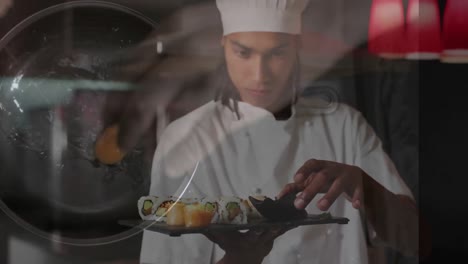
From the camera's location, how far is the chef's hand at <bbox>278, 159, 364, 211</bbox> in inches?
51.6

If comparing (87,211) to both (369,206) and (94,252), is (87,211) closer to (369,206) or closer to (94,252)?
(94,252)

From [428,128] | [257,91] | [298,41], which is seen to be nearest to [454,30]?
[428,128]

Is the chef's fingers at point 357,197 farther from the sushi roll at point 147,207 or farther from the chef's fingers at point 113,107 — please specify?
the chef's fingers at point 113,107

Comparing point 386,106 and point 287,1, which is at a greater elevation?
point 287,1

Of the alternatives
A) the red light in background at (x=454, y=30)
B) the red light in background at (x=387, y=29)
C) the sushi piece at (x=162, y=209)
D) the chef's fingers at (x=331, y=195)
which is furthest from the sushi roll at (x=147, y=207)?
the red light in background at (x=454, y=30)

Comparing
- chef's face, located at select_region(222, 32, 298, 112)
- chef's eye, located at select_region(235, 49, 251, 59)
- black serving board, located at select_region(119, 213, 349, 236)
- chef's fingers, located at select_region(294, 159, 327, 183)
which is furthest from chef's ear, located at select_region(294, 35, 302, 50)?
black serving board, located at select_region(119, 213, 349, 236)

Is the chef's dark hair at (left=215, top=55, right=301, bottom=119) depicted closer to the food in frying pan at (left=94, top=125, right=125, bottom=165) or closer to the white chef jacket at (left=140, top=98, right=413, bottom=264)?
the white chef jacket at (left=140, top=98, right=413, bottom=264)

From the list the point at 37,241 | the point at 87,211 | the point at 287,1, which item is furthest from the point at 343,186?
the point at 37,241

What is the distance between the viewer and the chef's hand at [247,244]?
128cm

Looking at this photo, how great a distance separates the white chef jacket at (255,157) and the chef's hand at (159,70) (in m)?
0.04

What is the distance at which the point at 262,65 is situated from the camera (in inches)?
50.2

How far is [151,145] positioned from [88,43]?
0.24 metres

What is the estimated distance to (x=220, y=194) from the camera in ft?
4.17

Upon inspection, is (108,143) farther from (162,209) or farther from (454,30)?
(454,30)
